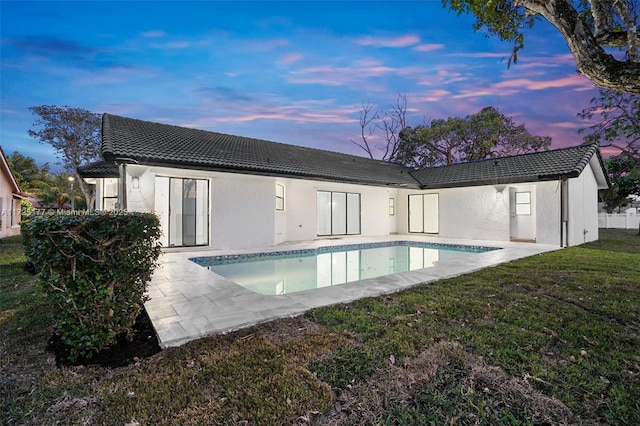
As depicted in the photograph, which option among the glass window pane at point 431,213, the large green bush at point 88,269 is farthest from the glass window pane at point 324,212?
the large green bush at point 88,269

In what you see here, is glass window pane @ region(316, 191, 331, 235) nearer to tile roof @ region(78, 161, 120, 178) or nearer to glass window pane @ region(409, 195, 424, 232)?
glass window pane @ region(409, 195, 424, 232)

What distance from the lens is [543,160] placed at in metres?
13.5

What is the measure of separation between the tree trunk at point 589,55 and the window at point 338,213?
1181cm

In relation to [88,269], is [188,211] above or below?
above

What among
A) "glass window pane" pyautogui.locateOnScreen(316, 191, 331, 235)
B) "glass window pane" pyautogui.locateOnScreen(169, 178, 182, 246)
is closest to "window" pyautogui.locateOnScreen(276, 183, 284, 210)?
"glass window pane" pyautogui.locateOnScreen(316, 191, 331, 235)

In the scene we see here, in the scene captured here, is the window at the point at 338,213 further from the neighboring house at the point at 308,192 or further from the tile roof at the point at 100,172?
the tile roof at the point at 100,172

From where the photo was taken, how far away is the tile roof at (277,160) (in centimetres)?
957

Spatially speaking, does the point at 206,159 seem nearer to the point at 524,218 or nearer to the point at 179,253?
the point at 179,253

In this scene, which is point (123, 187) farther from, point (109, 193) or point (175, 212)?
point (109, 193)

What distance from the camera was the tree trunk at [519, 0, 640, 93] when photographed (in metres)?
3.22

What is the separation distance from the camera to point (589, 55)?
3.53 m

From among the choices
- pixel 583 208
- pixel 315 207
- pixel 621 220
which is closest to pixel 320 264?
pixel 315 207

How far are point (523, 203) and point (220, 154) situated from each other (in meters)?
14.2

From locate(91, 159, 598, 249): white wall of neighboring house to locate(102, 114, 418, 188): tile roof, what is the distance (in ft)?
1.97
